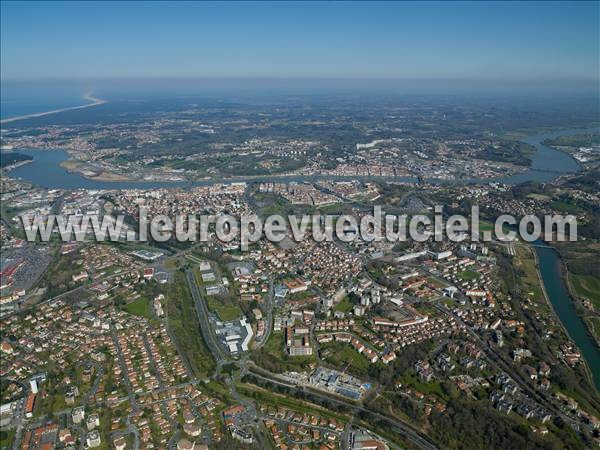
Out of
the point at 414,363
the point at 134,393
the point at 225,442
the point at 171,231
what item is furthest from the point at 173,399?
the point at 171,231

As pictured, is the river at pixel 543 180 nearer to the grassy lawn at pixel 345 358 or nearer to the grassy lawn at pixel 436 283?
the grassy lawn at pixel 436 283

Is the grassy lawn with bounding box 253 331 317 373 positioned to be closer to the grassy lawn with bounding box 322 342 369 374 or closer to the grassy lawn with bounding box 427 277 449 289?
the grassy lawn with bounding box 322 342 369 374

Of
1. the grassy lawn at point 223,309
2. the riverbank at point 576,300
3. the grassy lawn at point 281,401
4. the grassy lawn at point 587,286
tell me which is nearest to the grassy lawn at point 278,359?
the grassy lawn at point 281,401

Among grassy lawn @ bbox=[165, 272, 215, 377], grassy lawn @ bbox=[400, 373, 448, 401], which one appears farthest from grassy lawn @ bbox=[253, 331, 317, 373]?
grassy lawn @ bbox=[400, 373, 448, 401]

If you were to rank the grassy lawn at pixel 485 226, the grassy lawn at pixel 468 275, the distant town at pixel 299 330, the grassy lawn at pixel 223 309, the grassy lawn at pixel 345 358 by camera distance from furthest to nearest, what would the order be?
the grassy lawn at pixel 485 226
the grassy lawn at pixel 468 275
the grassy lawn at pixel 223 309
the grassy lawn at pixel 345 358
the distant town at pixel 299 330

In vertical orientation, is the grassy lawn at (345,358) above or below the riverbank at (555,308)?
below

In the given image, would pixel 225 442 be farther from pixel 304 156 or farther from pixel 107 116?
pixel 107 116
